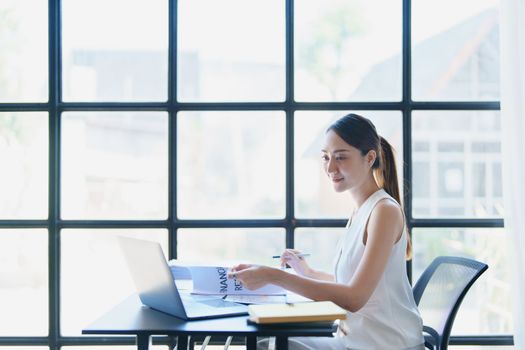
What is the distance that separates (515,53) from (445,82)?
0.41 m

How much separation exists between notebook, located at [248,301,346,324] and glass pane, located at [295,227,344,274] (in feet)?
3.71

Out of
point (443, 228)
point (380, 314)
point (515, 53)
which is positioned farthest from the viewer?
point (443, 228)

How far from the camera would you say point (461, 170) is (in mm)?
2928

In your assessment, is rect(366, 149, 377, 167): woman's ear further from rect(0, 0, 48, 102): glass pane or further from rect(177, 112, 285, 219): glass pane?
rect(0, 0, 48, 102): glass pane

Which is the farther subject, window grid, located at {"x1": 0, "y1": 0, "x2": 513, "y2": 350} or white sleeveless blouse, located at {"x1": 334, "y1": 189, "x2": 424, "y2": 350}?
window grid, located at {"x1": 0, "y1": 0, "x2": 513, "y2": 350}

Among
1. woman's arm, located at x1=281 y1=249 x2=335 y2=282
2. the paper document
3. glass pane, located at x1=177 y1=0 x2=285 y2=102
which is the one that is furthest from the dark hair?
glass pane, located at x1=177 y1=0 x2=285 y2=102

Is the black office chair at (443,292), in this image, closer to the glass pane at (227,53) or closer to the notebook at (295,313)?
the notebook at (295,313)

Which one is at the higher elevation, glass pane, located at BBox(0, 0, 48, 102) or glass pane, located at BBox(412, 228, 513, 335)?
glass pane, located at BBox(0, 0, 48, 102)

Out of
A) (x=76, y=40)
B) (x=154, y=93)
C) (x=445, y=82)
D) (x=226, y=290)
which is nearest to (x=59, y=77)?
(x=76, y=40)

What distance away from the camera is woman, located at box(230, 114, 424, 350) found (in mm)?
1847

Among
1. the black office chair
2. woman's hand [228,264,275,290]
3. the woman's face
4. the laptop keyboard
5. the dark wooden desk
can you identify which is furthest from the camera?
the woman's face

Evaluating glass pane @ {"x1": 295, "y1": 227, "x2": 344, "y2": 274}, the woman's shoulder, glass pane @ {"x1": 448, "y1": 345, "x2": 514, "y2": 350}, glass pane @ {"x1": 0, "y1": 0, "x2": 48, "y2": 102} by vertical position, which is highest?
glass pane @ {"x1": 0, "y1": 0, "x2": 48, "y2": 102}

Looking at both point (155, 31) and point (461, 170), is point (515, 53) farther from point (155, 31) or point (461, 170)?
point (155, 31)

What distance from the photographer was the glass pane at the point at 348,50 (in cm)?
290
